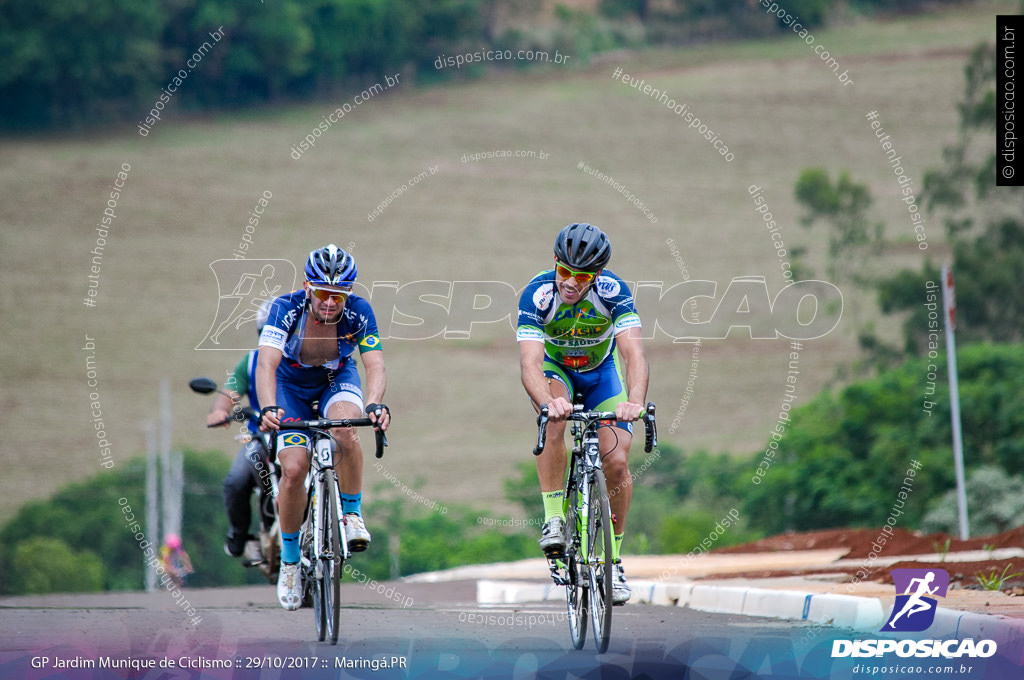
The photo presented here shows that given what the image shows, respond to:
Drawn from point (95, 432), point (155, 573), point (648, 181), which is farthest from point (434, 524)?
point (648, 181)

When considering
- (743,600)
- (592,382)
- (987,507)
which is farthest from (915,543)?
(987,507)

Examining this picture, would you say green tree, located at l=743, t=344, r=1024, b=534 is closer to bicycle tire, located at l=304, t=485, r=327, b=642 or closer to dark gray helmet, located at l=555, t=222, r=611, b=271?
dark gray helmet, located at l=555, t=222, r=611, b=271

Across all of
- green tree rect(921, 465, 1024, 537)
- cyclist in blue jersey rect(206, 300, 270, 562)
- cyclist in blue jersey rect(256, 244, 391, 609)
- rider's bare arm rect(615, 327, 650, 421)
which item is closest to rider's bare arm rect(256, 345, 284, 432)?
cyclist in blue jersey rect(256, 244, 391, 609)

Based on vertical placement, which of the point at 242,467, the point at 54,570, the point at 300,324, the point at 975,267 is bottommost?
the point at 54,570

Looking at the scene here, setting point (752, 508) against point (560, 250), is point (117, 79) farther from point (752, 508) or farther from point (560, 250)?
point (560, 250)

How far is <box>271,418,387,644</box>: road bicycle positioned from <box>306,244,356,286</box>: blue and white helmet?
0.86m

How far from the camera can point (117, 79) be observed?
234 ft

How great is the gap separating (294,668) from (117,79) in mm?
69346

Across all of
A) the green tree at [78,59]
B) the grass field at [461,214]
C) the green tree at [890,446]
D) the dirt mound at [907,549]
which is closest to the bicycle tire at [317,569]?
the dirt mound at [907,549]

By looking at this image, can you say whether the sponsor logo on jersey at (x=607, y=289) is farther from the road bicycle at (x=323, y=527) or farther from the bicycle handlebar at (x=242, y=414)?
the bicycle handlebar at (x=242, y=414)

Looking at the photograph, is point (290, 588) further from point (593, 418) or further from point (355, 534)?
point (593, 418)

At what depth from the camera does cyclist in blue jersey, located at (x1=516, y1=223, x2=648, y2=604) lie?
25.6 ft

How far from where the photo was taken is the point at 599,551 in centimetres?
740

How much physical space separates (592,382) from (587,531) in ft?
4.16
